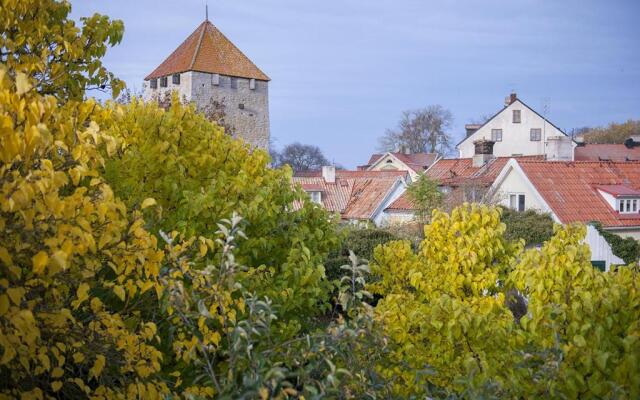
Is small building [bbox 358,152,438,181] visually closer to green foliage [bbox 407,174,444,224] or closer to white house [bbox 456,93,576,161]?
white house [bbox 456,93,576,161]

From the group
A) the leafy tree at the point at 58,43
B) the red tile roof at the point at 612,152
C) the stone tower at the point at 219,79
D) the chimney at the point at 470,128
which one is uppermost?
the stone tower at the point at 219,79

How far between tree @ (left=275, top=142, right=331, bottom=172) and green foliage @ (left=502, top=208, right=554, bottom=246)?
5672cm

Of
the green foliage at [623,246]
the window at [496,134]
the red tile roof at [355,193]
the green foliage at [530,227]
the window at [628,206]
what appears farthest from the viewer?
the window at [496,134]

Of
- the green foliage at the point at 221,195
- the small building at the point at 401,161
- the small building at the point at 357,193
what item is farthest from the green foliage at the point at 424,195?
the small building at the point at 401,161

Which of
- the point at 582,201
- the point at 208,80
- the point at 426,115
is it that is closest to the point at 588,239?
the point at 582,201

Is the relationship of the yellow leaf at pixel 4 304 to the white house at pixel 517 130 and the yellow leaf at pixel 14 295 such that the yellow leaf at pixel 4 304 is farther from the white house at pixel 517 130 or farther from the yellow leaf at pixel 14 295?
the white house at pixel 517 130

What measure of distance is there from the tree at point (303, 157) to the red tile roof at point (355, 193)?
1664 inches

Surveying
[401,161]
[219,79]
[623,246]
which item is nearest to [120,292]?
[623,246]

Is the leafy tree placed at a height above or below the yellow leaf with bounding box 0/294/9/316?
above

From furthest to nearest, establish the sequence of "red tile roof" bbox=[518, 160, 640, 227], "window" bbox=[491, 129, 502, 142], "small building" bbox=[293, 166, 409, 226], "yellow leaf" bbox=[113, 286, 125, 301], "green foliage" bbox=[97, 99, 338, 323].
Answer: "window" bbox=[491, 129, 502, 142] < "small building" bbox=[293, 166, 409, 226] < "red tile roof" bbox=[518, 160, 640, 227] < "green foliage" bbox=[97, 99, 338, 323] < "yellow leaf" bbox=[113, 286, 125, 301]

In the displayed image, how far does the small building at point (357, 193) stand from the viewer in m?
39.7

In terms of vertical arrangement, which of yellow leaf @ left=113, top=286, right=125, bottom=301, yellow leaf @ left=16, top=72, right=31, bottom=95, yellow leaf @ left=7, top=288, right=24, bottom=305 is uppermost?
yellow leaf @ left=16, top=72, right=31, bottom=95

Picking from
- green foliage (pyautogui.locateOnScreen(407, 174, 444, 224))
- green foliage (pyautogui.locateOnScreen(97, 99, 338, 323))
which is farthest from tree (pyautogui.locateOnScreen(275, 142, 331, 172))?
green foliage (pyautogui.locateOnScreen(97, 99, 338, 323))

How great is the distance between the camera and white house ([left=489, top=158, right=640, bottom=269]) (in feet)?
106
